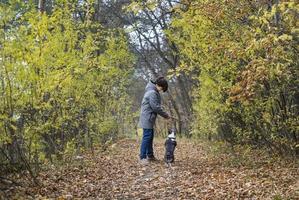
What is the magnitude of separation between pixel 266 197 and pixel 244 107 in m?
3.34

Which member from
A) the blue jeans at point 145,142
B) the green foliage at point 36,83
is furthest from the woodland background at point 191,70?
the blue jeans at point 145,142

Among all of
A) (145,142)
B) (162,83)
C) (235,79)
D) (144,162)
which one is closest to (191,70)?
(235,79)

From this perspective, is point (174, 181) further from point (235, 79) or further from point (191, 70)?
point (191, 70)

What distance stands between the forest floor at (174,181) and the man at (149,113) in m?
0.33

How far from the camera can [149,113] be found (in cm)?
1062

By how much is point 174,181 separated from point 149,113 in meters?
2.75

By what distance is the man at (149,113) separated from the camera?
1047 centimetres

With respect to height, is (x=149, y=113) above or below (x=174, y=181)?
above

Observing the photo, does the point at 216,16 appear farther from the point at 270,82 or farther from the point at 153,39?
the point at 153,39

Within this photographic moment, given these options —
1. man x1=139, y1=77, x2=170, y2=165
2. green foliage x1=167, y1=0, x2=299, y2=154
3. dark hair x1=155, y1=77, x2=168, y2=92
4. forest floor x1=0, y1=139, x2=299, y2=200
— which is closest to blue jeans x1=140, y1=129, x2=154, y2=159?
man x1=139, y1=77, x2=170, y2=165

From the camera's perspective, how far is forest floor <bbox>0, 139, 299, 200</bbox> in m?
6.82

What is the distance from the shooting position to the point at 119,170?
9977 millimetres

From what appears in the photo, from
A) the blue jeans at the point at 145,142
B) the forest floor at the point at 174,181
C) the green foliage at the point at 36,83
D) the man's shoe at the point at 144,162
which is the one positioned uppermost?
the green foliage at the point at 36,83

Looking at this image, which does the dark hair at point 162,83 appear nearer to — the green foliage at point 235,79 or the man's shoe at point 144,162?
the green foliage at point 235,79
